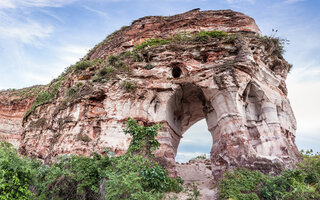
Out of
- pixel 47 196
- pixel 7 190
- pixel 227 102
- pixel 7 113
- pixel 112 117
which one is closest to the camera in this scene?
pixel 7 190

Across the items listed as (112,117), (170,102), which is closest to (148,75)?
(170,102)

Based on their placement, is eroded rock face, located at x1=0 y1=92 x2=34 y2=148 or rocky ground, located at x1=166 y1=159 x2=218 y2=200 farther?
eroded rock face, located at x1=0 y1=92 x2=34 y2=148

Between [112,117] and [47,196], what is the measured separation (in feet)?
15.3

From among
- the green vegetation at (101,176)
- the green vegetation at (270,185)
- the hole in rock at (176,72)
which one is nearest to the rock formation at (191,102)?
the hole in rock at (176,72)

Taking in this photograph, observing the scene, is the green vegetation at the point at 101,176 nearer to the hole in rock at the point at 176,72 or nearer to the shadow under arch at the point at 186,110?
the shadow under arch at the point at 186,110

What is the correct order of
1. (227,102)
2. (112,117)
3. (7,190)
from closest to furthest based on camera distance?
1. (7,190)
2. (227,102)
3. (112,117)

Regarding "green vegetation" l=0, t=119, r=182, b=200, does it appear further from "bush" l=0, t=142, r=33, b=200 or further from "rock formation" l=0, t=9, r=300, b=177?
"rock formation" l=0, t=9, r=300, b=177

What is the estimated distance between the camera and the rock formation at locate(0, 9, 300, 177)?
1019 centimetres

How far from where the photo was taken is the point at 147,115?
37.9ft

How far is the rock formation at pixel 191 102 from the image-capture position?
1019 cm

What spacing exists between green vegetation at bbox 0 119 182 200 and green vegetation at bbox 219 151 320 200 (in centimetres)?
249

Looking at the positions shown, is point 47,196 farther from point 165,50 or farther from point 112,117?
point 165,50

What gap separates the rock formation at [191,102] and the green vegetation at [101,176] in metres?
1.91

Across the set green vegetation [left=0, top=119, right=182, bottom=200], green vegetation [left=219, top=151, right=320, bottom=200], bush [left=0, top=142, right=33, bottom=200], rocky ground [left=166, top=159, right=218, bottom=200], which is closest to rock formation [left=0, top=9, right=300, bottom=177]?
green vegetation [left=219, top=151, right=320, bottom=200]
